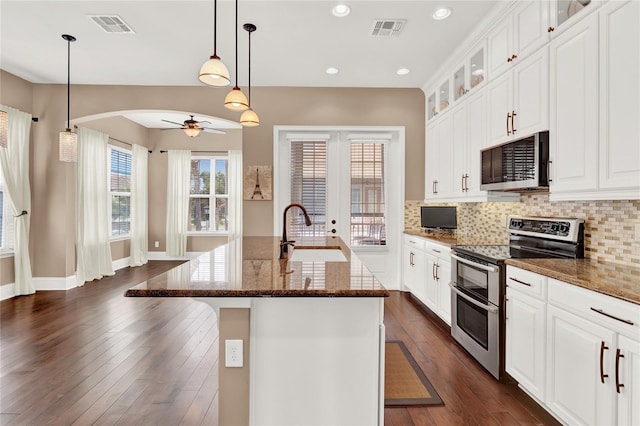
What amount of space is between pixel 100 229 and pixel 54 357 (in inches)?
140

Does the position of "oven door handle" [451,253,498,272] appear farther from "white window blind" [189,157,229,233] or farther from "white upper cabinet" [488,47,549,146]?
"white window blind" [189,157,229,233]

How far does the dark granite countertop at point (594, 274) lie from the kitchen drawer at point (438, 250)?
114 cm

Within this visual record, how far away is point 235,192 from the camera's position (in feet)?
26.0

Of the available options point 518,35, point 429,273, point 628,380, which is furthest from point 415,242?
point 628,380

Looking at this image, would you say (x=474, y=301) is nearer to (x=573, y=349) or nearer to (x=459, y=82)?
(x=573, y=349)

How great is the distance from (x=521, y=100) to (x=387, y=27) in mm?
1484

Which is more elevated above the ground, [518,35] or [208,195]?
[518,35]

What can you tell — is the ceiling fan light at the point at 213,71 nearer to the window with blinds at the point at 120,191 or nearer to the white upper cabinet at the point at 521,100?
the white upper cabinet at the point at 521,100

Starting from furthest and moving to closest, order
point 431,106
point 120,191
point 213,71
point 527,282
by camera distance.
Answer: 1. point 120,191
2. point 431,106
3. point 213,71
4. point 527,282

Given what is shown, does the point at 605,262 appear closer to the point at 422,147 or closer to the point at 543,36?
the point at 543,36

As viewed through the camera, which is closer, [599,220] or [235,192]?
[599,220]

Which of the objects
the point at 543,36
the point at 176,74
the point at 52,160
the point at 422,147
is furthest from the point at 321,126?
the point at 52,160

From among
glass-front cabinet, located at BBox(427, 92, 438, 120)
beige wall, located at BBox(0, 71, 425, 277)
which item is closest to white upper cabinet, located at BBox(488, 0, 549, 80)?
glass-front cabinet, located at BBox(427, 92, 438, 120)

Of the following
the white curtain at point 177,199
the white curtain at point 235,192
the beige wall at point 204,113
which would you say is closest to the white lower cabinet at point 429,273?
the beige wall at point 204,113
